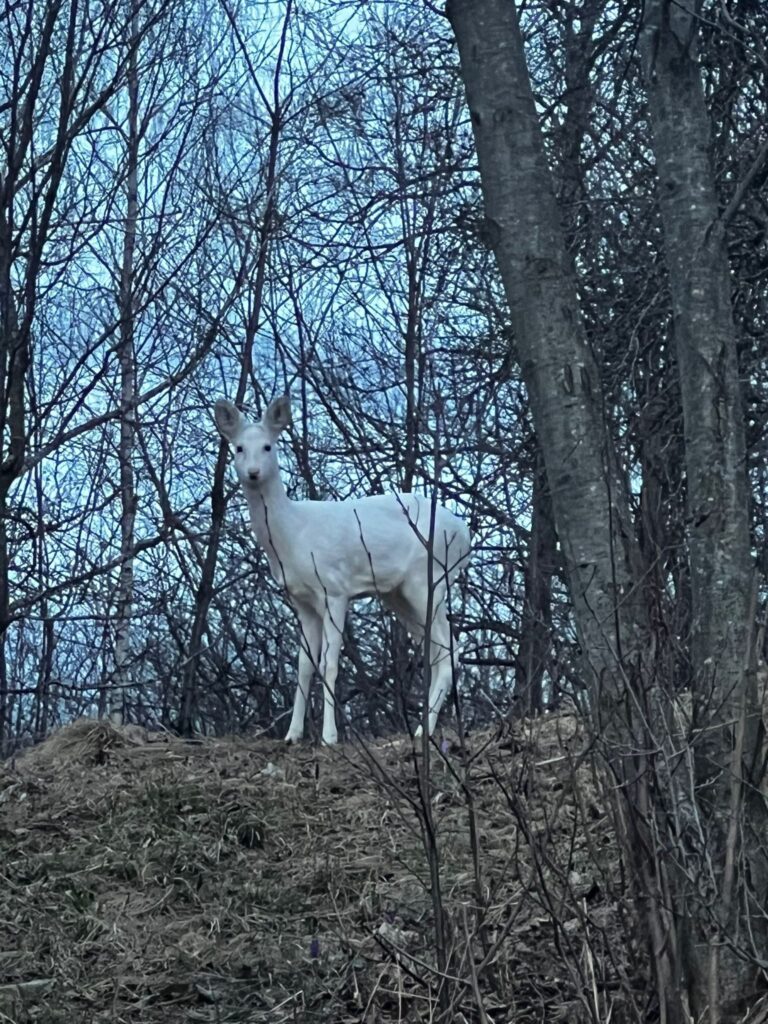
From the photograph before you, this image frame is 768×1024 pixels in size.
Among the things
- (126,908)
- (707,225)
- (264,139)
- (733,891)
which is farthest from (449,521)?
(264,139)

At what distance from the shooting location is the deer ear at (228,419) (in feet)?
32.9

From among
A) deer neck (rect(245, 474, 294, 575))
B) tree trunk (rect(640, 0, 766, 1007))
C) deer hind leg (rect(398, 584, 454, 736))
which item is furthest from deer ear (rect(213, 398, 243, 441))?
tree trunk (rect(640, 0, 766, 1007))

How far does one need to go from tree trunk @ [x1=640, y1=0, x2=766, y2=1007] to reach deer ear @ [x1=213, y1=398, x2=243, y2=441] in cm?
472

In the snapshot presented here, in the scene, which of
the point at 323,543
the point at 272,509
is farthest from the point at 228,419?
the point at 323,543

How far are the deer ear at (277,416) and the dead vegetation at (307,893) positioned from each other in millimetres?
2171

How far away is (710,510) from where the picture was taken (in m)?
5.28

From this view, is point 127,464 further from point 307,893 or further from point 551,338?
point 551,338

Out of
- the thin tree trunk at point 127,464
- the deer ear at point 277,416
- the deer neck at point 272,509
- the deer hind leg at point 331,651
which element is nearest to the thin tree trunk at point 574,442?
the deer hind leg at point 331,651

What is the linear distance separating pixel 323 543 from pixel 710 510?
5122mm

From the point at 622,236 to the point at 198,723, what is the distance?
248 inches

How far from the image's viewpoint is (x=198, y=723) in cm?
1519

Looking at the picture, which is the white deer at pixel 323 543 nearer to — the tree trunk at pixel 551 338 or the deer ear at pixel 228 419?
the deer ear at pixel 228 419

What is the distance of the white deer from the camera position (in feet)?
33.2

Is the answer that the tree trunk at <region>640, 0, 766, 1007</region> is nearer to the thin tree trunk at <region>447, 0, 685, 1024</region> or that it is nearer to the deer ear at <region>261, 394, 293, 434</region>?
the thin tree trunk at <region>447, 0, 685, 1024</region>
